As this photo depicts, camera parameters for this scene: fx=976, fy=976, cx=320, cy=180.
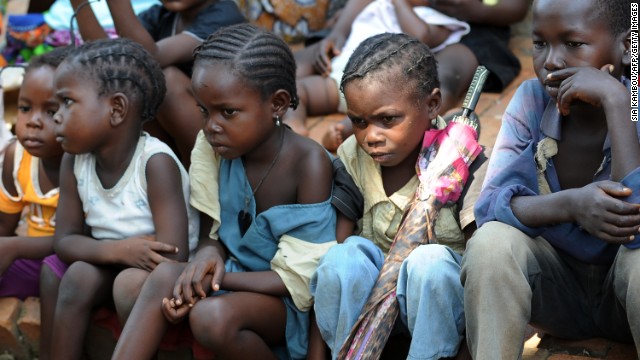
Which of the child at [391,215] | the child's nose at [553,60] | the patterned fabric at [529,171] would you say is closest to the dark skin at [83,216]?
the child at [391,215]

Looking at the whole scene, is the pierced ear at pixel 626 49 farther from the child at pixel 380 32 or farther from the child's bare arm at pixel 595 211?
the child at pixel 380 32

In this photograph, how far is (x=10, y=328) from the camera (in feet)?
12.6

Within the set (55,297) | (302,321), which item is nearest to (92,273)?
(55,297)

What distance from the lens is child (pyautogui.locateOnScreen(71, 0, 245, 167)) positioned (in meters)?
4.07

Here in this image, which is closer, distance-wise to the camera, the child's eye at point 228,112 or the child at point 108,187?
the child's eye at point 228,112

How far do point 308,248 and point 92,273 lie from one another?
2.62ft

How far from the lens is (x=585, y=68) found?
2.77m

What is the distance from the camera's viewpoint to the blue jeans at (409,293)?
284cm

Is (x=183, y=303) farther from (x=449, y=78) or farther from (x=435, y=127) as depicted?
(x=449, y=78)

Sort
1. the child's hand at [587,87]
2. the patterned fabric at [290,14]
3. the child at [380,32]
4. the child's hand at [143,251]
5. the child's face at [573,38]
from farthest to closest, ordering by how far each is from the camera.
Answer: the patterned fabric at [290,14] < the child at [380,32] < the child's hand at [143,251] < the child's face at [573,38] < the child's hand at [587,87]

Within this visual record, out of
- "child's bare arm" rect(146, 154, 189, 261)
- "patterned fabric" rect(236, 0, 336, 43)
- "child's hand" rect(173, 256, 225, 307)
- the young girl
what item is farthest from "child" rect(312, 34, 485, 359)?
"patterned fabric" rect(236, 0, 336, 43)

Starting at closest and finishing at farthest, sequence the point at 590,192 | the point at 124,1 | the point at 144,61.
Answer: the point at 590,192, the point at 144,61, the point at 124,1

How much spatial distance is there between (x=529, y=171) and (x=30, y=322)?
6.77 feet

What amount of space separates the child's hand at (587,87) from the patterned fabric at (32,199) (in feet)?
6.79
